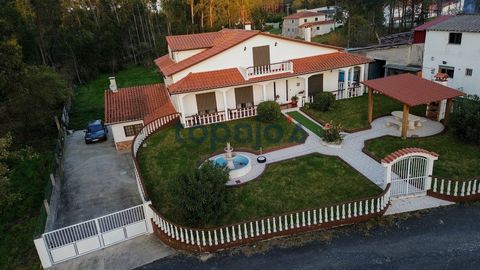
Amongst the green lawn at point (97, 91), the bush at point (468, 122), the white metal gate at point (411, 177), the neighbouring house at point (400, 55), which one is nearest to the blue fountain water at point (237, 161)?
the white metal gate at point (411, 177)

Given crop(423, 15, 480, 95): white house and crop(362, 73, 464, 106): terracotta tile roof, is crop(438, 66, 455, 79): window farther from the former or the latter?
crop(362, 73, 464, 106): terracotta tile roof

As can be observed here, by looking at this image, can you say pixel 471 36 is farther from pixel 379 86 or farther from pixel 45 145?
pixel 45 145

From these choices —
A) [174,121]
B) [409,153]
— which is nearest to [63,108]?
[174,121]

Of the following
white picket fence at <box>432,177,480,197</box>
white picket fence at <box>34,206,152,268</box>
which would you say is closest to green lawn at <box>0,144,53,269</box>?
white picket fence at <box>34,206,152,268</box>

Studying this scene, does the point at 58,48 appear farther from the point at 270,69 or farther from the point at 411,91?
the point at 411,91

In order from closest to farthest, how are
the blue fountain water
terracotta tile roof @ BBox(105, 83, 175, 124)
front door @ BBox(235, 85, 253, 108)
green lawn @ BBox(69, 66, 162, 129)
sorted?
the blue fountain water
terracotta tile roof @ BBox(105, 83, 175, 124)
front door @ BBox(235, 85, 253, 108)
green lawn @ BBox(69, 66, 162, 129)

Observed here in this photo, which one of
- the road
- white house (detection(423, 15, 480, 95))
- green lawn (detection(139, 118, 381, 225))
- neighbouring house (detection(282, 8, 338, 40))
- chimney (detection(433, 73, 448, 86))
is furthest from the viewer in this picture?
neighbouring house (detection(282, 8, 338, 40))
